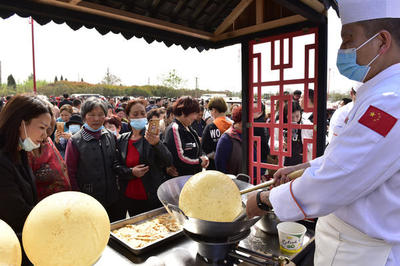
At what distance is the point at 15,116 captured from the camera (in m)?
1.61

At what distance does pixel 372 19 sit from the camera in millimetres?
1023

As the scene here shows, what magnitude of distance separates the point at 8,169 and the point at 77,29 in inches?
53.4

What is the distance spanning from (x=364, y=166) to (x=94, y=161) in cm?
220

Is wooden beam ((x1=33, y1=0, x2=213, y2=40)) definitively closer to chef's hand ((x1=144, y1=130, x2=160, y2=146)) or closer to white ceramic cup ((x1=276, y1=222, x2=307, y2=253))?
chef's hand ((x1=144, y1=130, x2=160, y2=146))

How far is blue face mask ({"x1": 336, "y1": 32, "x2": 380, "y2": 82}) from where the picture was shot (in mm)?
1067

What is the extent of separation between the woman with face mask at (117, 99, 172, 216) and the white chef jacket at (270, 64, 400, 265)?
1.79 metres

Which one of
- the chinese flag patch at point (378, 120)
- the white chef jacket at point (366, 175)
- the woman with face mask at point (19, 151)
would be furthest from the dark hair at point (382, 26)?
the woman with face mask at point (19, 151)

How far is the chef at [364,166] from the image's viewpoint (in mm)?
Answer: 893

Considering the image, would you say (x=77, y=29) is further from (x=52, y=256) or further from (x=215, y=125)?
(x=215, y=125)

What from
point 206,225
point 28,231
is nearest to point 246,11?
point 206,225

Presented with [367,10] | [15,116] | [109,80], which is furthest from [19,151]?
[109,80]

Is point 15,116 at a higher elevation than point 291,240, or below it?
higher

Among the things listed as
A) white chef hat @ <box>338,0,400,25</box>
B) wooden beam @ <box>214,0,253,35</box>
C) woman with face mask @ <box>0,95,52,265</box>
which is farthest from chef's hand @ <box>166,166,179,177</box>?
white chef hat @ <box>338,0,400,25</box>

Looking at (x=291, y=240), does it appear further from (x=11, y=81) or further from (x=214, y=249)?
(x=11, y=81)
